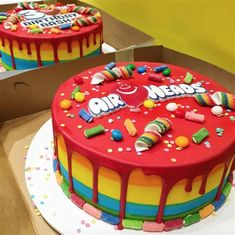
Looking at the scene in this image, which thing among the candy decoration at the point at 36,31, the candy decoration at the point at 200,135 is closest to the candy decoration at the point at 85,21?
the candy decoration at the point at 36,31

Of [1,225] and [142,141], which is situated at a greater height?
[142,141]

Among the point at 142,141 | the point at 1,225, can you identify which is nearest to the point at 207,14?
the point at 142,141

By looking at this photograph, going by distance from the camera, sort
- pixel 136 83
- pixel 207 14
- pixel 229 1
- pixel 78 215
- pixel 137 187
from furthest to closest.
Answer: pixel 207 14
pixel 229 1
pixel 136 83
pixel 78 215
pixel 137 187

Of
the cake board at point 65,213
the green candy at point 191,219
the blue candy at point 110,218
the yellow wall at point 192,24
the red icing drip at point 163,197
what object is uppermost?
the yellow wall at point 192,24

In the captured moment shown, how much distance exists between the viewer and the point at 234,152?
109cm

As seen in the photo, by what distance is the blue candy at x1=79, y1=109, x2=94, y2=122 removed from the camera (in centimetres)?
112

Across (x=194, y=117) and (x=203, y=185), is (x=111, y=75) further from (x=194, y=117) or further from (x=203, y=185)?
(x=203, y=185)

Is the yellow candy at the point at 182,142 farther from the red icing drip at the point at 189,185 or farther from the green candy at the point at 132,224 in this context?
the green candy at the point at 132,224

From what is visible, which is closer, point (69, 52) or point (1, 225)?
point (1, 225)

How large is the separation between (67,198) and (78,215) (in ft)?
0.25

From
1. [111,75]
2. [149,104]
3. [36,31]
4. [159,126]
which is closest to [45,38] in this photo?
[36,31]

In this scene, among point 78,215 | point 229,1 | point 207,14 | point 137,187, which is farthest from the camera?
point 207,14

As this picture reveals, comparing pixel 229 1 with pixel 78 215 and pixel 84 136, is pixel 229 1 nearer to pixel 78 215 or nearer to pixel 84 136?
pixel 84 136

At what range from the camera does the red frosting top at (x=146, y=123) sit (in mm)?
1005
